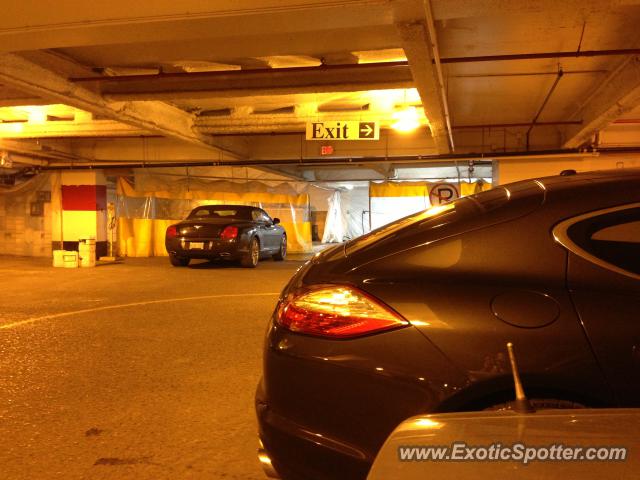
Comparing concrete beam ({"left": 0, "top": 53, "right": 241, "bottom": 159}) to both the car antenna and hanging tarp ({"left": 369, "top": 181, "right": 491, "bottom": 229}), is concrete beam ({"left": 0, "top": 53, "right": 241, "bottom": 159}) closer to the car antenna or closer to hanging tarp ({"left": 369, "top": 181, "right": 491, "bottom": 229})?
hanging tarp ({"left": 369, "top": 181, "right": 491, "bottom": 229})

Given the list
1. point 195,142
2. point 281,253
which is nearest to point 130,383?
point 195,142

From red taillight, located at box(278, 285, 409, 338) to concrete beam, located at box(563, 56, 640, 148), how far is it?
750 centimetres

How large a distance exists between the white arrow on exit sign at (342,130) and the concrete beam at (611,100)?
422 cm

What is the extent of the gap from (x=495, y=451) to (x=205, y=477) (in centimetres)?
187

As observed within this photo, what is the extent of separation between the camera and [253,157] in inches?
640

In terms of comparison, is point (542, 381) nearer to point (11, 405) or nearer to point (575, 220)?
point (575, 220)

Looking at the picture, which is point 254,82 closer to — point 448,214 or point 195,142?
point 195,142

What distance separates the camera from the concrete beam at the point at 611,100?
7945mm

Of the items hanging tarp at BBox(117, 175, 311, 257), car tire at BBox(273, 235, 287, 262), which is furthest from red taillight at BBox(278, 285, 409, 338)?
hanging tarp at BBox(117, 175, 311, 257)

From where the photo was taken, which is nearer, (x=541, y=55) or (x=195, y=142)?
(x=541, y=55)

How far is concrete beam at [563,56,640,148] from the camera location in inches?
313

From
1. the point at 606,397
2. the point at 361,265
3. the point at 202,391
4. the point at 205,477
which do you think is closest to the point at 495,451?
the point at 606,397

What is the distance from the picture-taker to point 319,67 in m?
7.70

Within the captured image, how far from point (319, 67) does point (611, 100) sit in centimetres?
520
